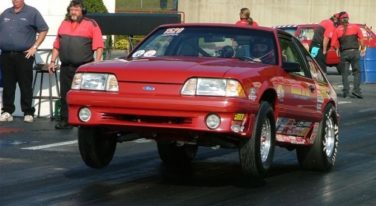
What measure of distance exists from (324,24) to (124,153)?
37.6 feet

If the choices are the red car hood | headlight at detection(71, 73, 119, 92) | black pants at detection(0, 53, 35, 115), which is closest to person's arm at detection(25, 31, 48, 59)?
black pants at detection(0, 53, 35, 115)

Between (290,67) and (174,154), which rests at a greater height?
(290,67)

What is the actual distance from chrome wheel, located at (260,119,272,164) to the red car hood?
52cm

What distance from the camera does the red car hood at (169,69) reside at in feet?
27.5

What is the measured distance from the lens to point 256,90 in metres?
8.58

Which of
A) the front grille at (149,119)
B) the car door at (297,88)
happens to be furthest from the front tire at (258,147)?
the front grille at (149,119)

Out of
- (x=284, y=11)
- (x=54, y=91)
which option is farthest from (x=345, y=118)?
(x=284, y=11)

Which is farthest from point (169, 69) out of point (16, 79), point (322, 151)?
point (16, 79)

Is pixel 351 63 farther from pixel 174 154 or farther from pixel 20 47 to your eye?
pixel 174 154

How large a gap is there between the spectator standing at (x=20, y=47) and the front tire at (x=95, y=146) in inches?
201

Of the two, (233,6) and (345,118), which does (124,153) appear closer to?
(345,118)

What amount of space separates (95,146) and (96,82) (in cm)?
65

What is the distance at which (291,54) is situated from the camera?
1020 cm

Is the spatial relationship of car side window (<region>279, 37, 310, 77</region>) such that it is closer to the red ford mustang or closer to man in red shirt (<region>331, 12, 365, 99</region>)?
the red ford mustang
